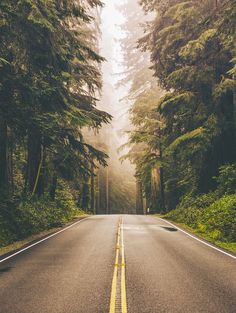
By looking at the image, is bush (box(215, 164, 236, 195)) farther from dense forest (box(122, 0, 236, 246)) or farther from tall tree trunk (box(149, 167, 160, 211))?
tall tree trunk (box(149, 167, 160, 211))

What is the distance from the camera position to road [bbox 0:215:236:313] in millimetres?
6789

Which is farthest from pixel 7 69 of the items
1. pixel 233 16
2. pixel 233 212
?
pixel 233 212

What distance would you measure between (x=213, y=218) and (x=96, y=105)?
10.7m

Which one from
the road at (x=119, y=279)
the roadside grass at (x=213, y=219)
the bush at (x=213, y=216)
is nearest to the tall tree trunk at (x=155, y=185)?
the bush at (x=213, y=216)

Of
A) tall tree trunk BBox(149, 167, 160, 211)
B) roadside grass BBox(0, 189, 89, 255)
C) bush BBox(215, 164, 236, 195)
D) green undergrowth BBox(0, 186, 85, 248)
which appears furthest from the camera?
tall tree trunk BBox(149, 167, 160, 211)

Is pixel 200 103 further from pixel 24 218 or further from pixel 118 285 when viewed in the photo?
pixel 118 285

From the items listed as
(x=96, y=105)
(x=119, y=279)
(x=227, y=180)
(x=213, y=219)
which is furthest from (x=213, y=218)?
(x=119, y=279)

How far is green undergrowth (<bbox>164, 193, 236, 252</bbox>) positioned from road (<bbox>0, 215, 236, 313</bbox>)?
242 cm

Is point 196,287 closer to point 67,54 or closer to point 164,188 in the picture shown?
point 67,54

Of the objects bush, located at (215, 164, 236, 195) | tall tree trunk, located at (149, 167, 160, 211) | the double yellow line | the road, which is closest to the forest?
bush, located at (215, 164, 236, 195)

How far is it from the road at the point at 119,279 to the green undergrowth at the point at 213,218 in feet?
7.93

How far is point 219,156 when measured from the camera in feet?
79.6

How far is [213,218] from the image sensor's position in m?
19.3

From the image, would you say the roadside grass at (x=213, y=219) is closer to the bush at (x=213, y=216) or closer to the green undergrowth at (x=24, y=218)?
the bush at (x=213, y=216)
